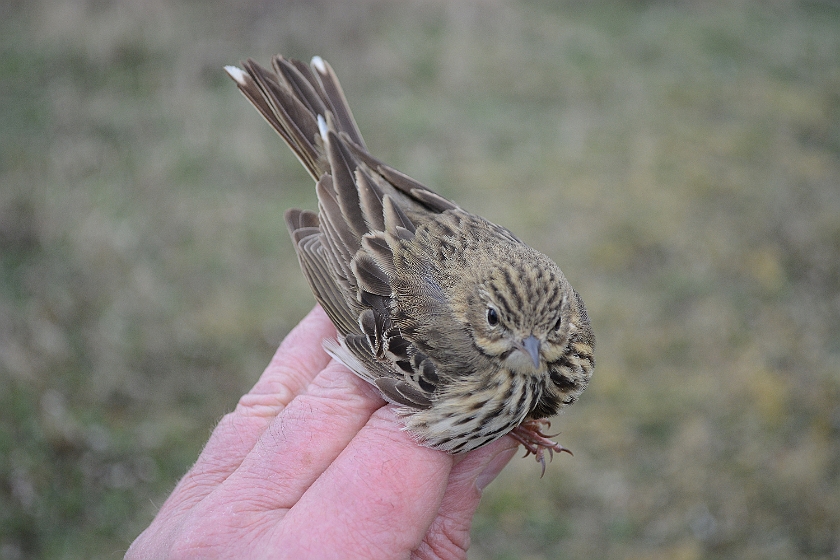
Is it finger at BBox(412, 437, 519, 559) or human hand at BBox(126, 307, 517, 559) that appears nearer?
human hand at BBox(126, 307, 517, 559)

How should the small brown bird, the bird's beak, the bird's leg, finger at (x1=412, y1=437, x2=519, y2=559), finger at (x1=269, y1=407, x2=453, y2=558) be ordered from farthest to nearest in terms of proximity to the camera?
the bird's leg
finger at (x1=412, y1=437, x2=519, y2=559)
the small brown bird
the bird's beak
finger at (x1=269, y1=407, x2=453, y2=558)

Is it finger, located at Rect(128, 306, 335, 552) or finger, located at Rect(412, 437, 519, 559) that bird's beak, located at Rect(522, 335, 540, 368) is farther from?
finger, located at Rect(128, 306, 335, 552)

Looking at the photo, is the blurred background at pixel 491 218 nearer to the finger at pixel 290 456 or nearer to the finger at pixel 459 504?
the finger at pixel 459 504

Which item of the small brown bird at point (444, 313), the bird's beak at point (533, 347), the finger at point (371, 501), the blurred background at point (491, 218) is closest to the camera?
the finger at point (371, 501)

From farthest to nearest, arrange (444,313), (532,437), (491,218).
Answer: (491,218)
(532,437)
(444,313)

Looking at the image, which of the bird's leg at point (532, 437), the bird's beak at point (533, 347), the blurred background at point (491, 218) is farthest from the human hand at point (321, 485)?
the blurred background at point (491, 218)

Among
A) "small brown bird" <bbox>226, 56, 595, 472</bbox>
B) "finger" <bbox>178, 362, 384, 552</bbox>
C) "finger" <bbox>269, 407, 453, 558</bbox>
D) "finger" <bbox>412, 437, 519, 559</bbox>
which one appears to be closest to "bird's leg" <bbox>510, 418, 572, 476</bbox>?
"small brown bird" <bbox>226, 56, 595, 472</bbox>

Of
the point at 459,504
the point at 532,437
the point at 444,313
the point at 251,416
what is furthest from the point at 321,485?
the point at 532,437

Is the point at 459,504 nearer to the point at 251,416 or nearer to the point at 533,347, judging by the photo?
the point at 533,347
